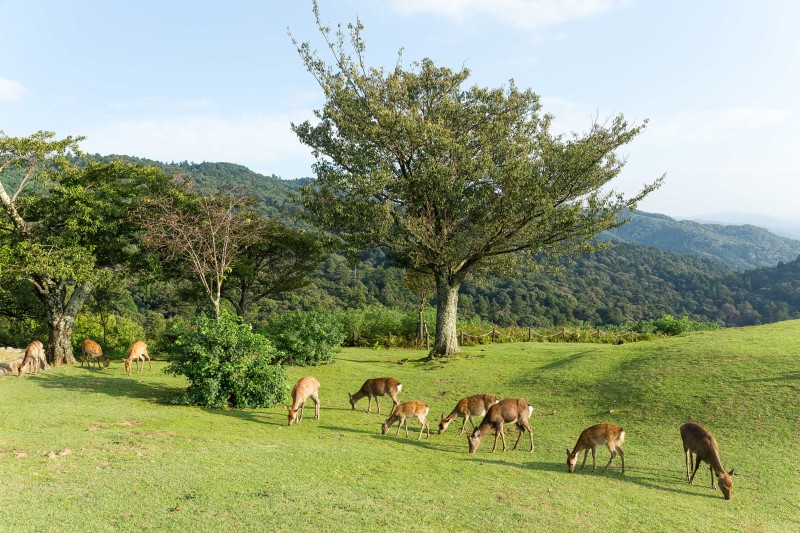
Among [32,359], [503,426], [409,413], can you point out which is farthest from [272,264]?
[503,426]

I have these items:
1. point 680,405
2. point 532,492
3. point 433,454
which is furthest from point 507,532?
point 680,405

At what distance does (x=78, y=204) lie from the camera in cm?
2152

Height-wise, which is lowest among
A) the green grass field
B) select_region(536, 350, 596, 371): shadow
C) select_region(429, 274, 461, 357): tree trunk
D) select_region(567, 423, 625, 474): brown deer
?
the green grass field

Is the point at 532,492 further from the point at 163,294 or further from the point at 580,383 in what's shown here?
the point at 163,294

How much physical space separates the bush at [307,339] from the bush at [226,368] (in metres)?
6.45

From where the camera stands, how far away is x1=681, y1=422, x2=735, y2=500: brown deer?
28.2 feet

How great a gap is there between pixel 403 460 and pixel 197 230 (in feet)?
52.4

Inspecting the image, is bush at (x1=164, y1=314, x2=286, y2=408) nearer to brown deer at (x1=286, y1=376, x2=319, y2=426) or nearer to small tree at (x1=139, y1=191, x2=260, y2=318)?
brown deer at (x1=286, y1=376, x2=319, y2=426)

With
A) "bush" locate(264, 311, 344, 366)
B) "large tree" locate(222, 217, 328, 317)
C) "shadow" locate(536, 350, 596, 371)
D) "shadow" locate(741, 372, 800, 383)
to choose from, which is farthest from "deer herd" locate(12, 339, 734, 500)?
"large tree" locate(222, 217, 328, 317)

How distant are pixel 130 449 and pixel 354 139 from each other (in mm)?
17693

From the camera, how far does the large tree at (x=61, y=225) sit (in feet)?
67.2

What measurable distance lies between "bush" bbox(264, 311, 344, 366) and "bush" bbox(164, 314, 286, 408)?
21.2 feet

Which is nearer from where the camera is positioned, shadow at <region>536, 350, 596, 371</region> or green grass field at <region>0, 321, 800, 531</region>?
green grass field at <region>0, 321, 800, 531</region>

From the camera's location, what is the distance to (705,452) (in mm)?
9203
